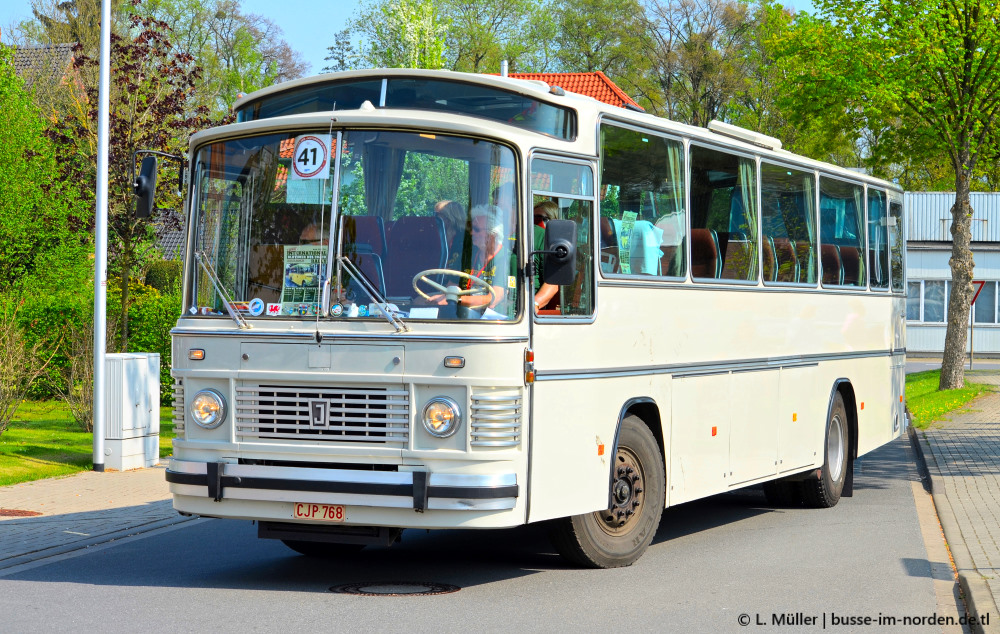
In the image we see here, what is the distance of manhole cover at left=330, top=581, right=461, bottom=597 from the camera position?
7.98 m

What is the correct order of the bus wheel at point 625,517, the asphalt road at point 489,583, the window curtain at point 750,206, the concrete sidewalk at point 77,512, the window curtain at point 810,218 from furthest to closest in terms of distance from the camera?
the window curtain at point 810,218 < the window curtain at point 750,206 < the concrete sidewalk at point 77,512 < the bus wheel at point 625,517 < the asphalt road at point 489,583

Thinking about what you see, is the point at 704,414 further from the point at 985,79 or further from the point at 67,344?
the point at 985,79

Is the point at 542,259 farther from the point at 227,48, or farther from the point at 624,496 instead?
the point at 227,48

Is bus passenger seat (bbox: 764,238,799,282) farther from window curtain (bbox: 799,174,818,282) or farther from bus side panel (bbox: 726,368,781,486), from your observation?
bus side panel (bbox: 726,368,781,486)

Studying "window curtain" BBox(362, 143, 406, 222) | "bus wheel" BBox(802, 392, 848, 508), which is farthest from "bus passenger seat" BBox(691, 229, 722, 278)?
"bus wheel" BBox(802, 392, 848, 508)

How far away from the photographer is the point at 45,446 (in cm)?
1612

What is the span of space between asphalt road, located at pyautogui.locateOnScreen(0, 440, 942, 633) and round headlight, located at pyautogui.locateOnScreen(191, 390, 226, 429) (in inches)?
41.8

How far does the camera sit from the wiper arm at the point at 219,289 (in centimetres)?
800

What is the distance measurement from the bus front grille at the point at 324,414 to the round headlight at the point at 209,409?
0.12 m

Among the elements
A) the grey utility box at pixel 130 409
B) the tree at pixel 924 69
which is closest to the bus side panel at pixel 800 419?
the grey utility box at pixel 130 409

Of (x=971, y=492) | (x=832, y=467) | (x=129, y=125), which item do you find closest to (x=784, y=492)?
(x=832, y=467)

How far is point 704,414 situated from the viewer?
9.96 m

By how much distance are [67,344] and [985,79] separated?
18105 millimetres

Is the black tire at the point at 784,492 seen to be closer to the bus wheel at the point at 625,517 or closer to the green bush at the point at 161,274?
the bus wheel at the point at 625,517
